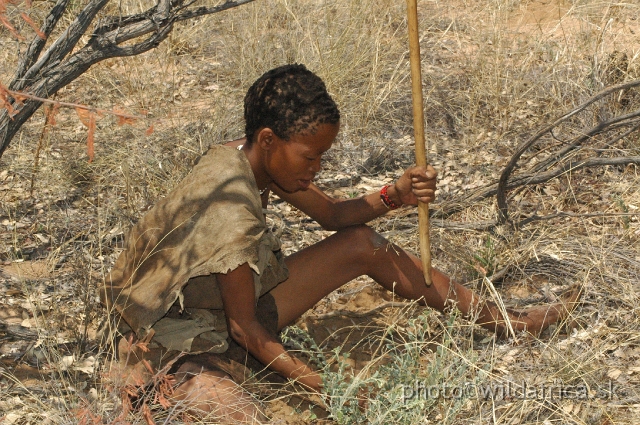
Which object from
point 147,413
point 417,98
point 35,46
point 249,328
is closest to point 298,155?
point 417,98

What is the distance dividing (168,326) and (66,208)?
1.51m

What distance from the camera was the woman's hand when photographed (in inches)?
107

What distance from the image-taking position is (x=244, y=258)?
95.7 inches

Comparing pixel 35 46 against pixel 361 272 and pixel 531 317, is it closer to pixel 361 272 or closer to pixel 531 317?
pixel 361 272

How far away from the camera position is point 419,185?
9.09 ft

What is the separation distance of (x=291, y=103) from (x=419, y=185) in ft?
1.80

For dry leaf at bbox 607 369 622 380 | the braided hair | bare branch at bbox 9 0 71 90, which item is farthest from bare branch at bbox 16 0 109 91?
dry leaf at bbox 607 369 622 380

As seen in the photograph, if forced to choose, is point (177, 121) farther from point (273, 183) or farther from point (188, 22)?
point (273, 183)

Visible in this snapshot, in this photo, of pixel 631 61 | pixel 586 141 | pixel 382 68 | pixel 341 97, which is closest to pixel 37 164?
pixel 341 97

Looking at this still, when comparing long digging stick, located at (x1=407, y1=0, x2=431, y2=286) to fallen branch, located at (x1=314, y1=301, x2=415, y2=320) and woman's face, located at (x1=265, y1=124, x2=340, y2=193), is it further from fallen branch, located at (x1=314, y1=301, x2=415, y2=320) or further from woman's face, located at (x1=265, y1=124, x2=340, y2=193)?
fallen branch, located at (x1=314, y1=301, x2=415, y2=320)

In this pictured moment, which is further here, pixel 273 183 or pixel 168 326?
pixel 273 183

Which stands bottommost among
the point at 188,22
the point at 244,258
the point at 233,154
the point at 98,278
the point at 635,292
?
the point at 635,292

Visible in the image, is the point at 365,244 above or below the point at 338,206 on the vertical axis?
below

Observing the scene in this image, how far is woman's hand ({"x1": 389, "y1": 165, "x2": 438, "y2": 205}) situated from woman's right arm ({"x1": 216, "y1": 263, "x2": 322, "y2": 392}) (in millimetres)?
684
